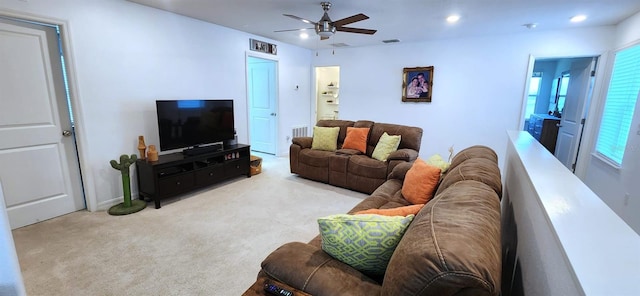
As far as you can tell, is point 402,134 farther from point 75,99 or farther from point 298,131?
point 75,99

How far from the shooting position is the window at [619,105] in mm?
2914

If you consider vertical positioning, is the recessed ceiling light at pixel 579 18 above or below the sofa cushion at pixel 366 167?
above

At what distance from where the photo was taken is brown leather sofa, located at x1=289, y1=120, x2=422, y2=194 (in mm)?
3568

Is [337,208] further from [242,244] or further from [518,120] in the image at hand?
[518,120]

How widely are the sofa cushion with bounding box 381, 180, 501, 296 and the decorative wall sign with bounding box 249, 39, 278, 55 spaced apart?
4449mm

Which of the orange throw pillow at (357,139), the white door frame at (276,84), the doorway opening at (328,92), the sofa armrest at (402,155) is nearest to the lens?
the sofa armrest at (402,155)

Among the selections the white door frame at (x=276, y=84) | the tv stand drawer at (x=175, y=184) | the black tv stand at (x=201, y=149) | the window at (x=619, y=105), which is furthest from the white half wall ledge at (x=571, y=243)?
the white door frame at (x=276, y=84)

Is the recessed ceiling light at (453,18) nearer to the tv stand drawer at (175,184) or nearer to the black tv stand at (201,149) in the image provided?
the black tv stand at (201,149)

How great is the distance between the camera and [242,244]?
2449mm

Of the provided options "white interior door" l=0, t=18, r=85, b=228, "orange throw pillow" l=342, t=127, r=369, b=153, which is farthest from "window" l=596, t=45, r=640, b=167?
"white interior door" l=0, t=18, r=85, b=228

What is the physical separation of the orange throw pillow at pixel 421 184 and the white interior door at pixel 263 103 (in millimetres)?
3778

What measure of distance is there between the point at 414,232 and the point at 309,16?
130 inches

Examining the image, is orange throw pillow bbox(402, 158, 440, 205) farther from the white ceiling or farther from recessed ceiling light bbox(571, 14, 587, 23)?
recessed ceiling light bbox(571, 14, 587, 23)

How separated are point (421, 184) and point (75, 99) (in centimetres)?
350
